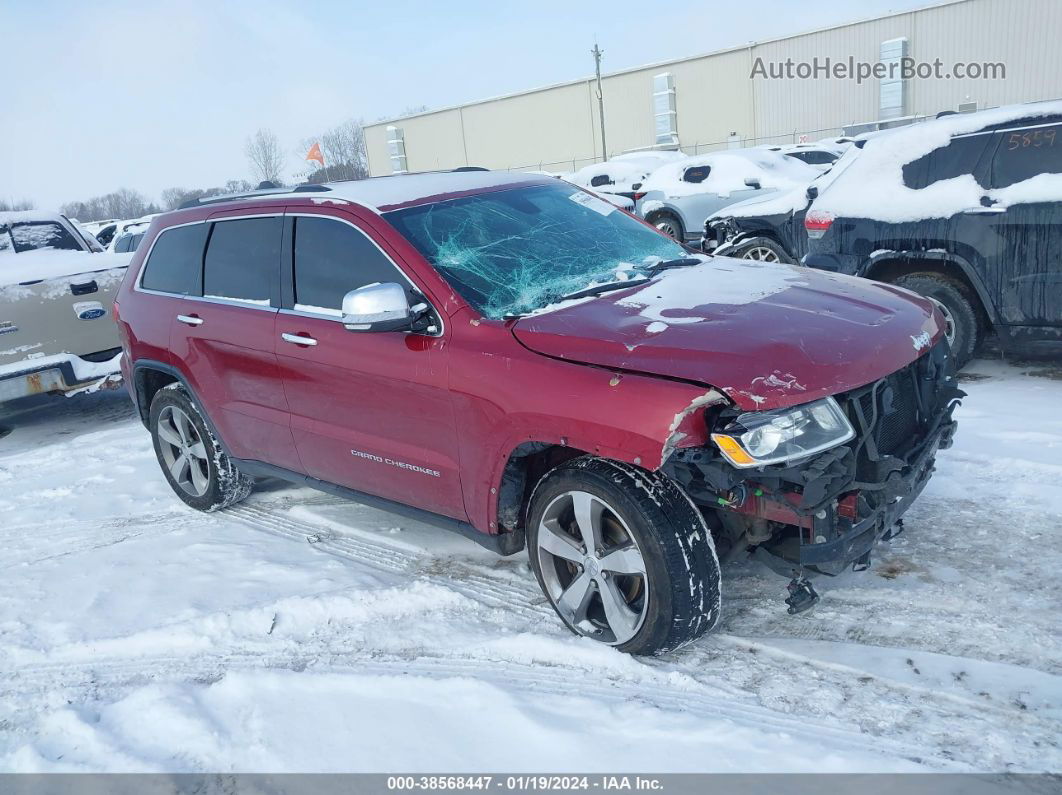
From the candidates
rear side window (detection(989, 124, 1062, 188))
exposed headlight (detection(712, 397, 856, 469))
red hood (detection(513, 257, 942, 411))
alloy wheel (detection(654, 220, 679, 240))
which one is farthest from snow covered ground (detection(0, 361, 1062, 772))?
alloy wheel (detection(654, 220, 679, 240))

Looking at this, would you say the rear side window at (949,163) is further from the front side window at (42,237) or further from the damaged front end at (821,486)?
the front side window at (42,237)

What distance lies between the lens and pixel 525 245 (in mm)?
3967

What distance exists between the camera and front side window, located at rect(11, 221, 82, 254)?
814cm

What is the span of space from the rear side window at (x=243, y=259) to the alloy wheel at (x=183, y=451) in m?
0.92

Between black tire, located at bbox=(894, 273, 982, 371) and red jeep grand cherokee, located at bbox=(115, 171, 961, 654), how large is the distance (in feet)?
7.88

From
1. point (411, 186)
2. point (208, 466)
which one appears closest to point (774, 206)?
point (411, 186)

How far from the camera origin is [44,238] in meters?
8.34

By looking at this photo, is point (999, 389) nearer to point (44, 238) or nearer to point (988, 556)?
point (988, 556)

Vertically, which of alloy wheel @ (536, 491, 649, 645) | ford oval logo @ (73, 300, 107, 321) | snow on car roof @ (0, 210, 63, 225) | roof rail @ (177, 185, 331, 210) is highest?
snow on car roof @ (0, 210, 63, 225)

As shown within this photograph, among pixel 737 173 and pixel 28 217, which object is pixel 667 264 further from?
pixel 737 173

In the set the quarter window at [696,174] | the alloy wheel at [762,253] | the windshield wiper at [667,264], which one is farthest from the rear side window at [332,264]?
the quarter window at [696,174]

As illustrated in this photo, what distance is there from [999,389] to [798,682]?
3776 mm

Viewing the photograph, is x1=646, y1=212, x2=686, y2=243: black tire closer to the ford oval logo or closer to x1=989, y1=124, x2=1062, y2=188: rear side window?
x1=989, y1=124, x2=1062, y2=188: rear side window

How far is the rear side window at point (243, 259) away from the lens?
4.36m
